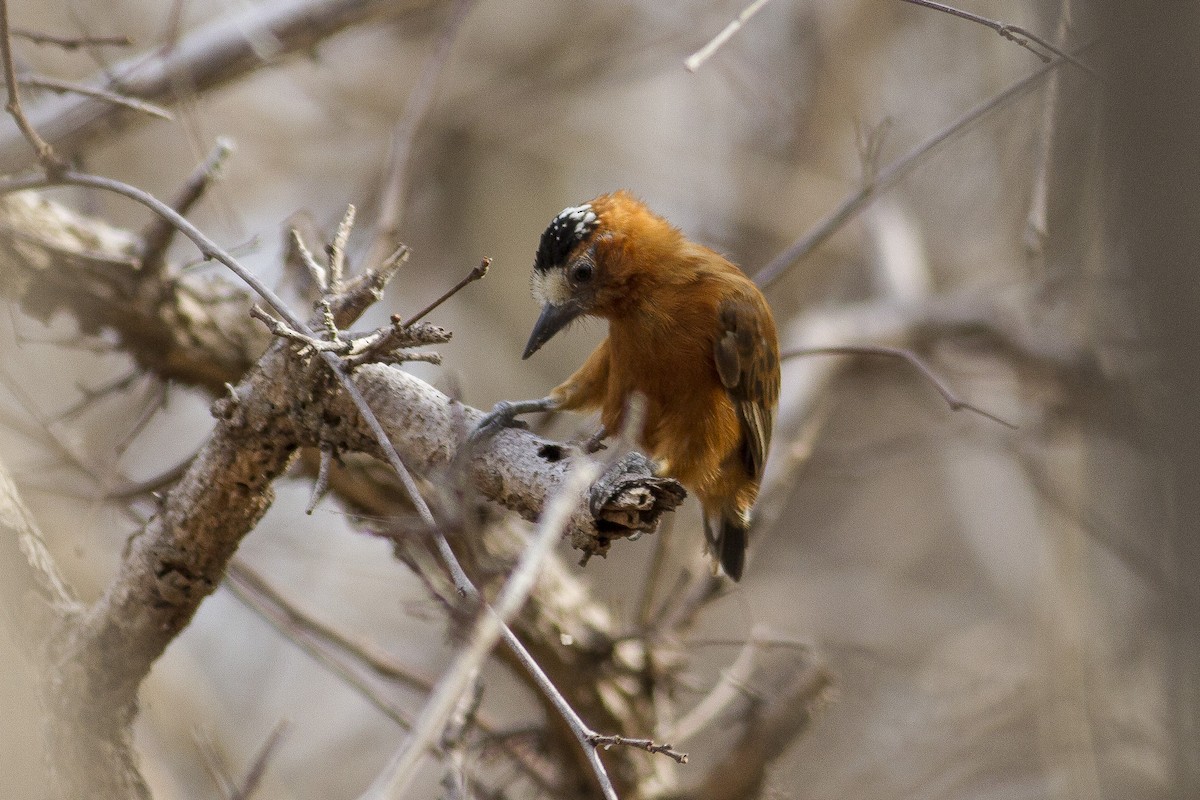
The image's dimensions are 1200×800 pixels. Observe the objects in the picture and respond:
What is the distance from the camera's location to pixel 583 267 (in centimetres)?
337

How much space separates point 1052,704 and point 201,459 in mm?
3855

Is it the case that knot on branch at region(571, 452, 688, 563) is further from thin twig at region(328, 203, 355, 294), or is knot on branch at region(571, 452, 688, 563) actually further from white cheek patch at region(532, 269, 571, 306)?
white cheek patch at region(532, 269, 571, 306)

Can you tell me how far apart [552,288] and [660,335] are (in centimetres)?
39

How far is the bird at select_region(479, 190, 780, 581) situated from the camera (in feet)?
10.9

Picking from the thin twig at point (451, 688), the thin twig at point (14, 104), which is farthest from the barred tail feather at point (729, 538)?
the thin twig at point (451, 688)

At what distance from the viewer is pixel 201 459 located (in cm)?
229

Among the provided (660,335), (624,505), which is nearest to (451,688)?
(624,505)

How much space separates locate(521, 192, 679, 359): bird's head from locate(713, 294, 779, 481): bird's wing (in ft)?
1.09

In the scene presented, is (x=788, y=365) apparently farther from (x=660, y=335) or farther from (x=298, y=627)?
(x=298, y=627)

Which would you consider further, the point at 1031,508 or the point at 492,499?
the point at 1031,508

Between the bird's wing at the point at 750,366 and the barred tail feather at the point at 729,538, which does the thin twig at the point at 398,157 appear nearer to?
the bird's wing at the point at 750,366

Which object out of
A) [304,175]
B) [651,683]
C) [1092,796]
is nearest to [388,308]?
[304,175]

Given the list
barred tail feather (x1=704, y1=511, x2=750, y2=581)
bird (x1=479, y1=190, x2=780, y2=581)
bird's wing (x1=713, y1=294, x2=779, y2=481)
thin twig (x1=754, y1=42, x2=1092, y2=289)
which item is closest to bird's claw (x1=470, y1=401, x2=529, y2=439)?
bird (x1=479, y1=190, x2=780, y2=581)

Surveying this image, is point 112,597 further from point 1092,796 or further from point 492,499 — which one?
point 1092,796
